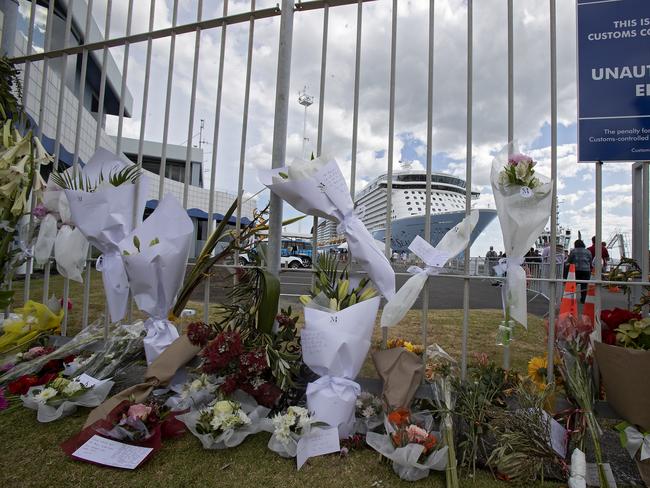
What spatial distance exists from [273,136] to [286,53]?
52 cm

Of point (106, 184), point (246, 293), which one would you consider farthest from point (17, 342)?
point (246, 293)

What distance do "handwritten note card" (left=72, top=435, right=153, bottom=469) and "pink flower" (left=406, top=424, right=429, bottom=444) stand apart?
1053 mm

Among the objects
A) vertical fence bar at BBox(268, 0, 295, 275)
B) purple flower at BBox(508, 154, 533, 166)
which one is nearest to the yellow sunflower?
purple flower at BBox(508, 154, 533, 166)

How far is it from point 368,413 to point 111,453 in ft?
3.60

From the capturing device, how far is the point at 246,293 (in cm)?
199

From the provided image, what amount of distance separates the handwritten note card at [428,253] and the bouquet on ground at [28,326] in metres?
2.37

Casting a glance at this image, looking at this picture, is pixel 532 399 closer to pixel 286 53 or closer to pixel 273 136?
pixel 273 136

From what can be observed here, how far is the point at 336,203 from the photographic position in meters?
1.77

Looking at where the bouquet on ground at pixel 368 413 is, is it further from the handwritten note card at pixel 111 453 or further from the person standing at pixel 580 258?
the person standing at pixel 580 258

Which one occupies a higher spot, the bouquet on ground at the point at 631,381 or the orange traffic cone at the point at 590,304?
the orange traffic cone at the point at 590,304

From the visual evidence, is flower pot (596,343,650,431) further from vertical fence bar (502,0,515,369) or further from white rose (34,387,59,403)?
white rose (34,387,59,403)

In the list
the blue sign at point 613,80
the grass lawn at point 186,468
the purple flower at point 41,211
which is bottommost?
the grass lawn at point 186,468

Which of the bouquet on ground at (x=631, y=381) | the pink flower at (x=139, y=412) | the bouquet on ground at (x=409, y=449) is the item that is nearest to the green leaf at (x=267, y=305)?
the pink flower at (x=139, y=412)

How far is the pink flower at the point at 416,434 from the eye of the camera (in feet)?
4.40
